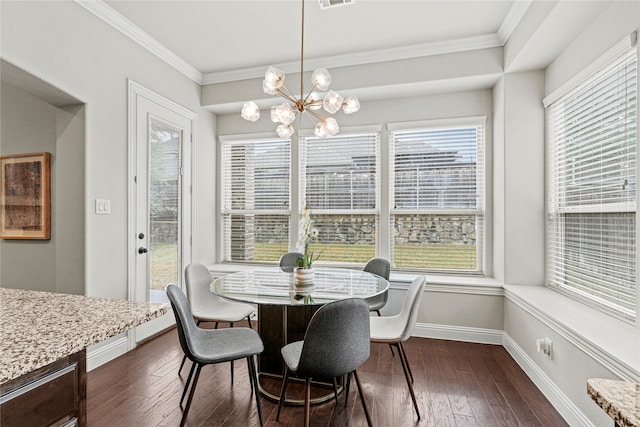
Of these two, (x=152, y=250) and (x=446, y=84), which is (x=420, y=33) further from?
(x=152, y=250)

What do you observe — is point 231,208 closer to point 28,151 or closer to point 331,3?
point 28,151

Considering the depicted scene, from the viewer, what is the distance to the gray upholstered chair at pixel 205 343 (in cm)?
179

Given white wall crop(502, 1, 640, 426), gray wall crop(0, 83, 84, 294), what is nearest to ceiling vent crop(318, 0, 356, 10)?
white wall crop(502, 1, 640, 426)

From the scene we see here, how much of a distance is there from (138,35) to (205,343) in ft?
9.59

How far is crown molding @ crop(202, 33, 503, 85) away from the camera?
10.5 feet

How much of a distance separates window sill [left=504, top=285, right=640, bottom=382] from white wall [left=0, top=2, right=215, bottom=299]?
3486mm

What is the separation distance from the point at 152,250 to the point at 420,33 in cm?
344

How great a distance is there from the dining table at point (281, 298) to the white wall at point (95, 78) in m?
1.10

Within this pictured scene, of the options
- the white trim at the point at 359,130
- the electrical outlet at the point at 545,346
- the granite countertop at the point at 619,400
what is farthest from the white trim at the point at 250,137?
the granite countertop at the point at 619,400

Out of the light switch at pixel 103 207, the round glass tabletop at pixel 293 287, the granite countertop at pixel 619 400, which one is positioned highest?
the light switch at pixel 103 207

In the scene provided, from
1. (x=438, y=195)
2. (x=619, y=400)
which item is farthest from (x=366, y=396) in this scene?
(x=438, y=195)

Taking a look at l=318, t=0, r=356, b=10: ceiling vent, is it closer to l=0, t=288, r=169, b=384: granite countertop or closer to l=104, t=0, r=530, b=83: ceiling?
l=104, t=0, r=530, b=83: ceiling

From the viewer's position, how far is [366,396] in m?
2.30

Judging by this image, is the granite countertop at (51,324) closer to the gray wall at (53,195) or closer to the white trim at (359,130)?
the gray wall at (53,195)
